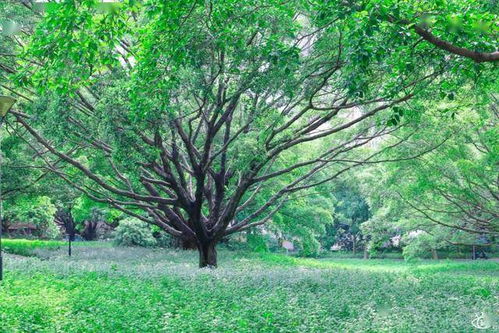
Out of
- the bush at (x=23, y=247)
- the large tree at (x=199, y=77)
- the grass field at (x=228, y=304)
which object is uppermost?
the large tree at (x=199, y=77)

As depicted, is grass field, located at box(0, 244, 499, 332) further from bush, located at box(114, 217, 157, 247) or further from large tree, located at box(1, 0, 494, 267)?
bush, located at box(114, 217, 157, 247)

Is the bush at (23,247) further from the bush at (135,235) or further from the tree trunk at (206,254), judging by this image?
the tree trunk at (206,254)

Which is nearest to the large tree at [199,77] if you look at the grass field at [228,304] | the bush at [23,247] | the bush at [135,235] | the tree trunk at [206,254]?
the tree trunk at [206,254]

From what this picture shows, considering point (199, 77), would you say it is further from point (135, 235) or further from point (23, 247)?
point (135, 235)

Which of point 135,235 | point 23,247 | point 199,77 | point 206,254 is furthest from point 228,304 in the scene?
point 135,235

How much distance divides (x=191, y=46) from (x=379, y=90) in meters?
5.45

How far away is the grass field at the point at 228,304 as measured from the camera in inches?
273

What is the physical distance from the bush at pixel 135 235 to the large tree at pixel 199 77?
11.2m

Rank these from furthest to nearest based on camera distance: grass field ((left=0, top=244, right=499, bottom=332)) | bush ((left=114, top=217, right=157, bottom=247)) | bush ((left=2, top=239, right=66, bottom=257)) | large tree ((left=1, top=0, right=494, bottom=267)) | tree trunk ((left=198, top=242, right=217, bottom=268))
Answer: bush ((left=114, top=217, right=157, bottom=247)) < bush ((left=2, top=239, right=66, bottom=257)) < tree trunk ((left=198, top=242, right=217, bottom=268)) < large tree ((left=1, top=0, right=494, bottom=267)) < grass field ((left=0, top=244, right=499, bottom=332))

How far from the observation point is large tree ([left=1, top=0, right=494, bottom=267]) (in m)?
7.73

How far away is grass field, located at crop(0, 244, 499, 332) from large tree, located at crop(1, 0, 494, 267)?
2.81 metres

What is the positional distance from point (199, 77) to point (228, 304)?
4907mm

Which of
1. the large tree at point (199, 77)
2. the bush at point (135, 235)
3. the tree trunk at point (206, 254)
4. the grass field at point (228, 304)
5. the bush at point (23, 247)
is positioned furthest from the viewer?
the bush at point (135, 235)

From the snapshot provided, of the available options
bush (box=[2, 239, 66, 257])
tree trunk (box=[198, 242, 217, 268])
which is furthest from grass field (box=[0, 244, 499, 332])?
bush (box=[2, 239, 66, 257])
